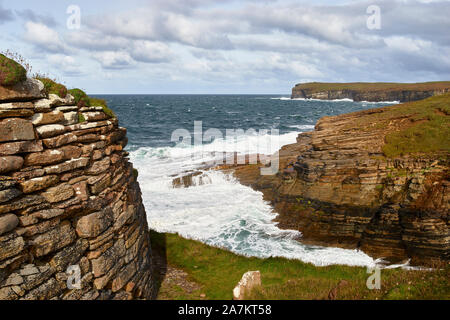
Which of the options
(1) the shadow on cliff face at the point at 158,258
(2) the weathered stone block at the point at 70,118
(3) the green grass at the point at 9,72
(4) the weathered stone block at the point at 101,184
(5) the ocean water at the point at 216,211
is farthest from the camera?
(5) the ocean water at the point at 216,211

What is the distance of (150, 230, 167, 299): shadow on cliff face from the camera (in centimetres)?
1511

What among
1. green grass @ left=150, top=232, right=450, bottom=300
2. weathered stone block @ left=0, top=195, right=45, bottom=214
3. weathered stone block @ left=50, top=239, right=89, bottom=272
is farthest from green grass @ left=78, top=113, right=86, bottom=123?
green grass @ left=150, top=232, right=450, bottom=300

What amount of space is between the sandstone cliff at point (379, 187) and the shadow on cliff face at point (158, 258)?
8.87 metres

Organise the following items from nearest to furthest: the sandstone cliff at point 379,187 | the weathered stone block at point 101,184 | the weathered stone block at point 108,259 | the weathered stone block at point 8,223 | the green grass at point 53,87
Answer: the weathered stone block at point 8,223
the green grass at point 53,87
the weathered stone block at point 108,259
the weathered stone block at point 101,184
the sandstone cliff at point 379,187

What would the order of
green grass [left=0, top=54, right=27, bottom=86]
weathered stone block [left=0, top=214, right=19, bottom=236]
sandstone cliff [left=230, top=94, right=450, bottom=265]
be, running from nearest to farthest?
weathered stone block [left=0, top=214, right=19, bottom=236]
green grass [left=0, top=54, right=27, bottom=86]
sandstone cliff [left=230, top=94, right=450, bottom=265]

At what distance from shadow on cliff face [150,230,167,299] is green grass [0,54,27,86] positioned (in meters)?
9.35

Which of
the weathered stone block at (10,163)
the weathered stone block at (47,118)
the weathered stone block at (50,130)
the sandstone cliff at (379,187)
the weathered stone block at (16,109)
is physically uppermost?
the weathered stone block at (16,109)

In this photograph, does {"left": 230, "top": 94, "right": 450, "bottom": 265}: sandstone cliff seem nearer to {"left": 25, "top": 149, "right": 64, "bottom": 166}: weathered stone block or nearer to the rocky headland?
the rocky headland

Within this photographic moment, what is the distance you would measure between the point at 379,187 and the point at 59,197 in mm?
19636

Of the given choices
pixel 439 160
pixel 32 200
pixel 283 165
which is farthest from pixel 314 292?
pixel 283 165

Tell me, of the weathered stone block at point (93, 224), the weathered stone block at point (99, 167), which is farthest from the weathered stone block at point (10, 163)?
the weathered stone block at point (93, 224)

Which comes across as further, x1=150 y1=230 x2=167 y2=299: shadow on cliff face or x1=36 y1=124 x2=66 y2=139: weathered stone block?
x1=150 y1=230 x2=167 y2=299: shadow on cliff face

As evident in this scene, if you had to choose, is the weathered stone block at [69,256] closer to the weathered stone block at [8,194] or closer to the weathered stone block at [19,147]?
the weathered stone block at [8,194]

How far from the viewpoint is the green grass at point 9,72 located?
7.78 metres
